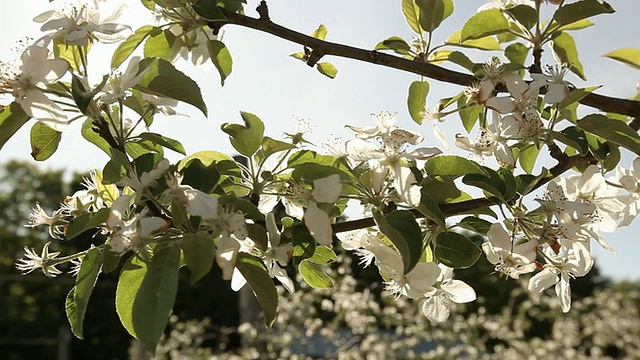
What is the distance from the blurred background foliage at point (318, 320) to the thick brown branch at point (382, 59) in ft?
0.83

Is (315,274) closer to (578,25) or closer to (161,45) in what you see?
(161,45)

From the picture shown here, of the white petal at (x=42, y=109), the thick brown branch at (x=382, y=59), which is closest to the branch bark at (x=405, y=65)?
the thick brown branch at (x=382, y=59)

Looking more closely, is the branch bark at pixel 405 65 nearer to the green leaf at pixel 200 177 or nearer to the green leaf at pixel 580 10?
the green leaf at pixel 580 10

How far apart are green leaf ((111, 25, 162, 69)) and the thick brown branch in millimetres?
67

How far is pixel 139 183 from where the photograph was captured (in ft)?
1.94

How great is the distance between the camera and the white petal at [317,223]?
58 cm

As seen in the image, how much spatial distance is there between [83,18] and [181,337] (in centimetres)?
448

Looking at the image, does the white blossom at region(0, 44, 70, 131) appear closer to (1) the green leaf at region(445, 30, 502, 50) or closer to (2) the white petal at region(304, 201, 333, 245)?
(2) the white petal at region(304, 201, 333, 245)

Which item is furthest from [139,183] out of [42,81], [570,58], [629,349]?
[629,349]

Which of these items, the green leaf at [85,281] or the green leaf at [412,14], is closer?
the green leaf at [85,281]

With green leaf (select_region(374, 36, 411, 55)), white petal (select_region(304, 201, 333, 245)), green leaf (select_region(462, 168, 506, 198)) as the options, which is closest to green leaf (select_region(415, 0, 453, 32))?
green leaf (select_region(374, 36, 411, 55))

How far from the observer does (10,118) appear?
0.63 m

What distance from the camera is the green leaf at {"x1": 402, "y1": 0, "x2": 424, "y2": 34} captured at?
894 millimetres

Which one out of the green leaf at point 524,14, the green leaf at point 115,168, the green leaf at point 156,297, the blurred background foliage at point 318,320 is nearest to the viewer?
the green leaf at point 156,297
